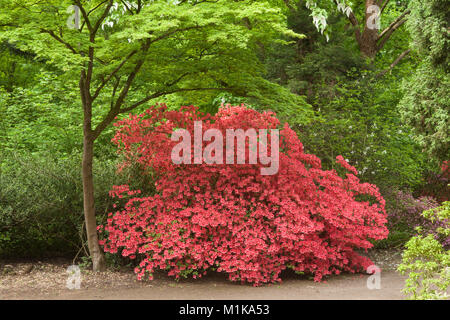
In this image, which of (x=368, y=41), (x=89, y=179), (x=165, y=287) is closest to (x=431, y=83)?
(x=368, y=41)

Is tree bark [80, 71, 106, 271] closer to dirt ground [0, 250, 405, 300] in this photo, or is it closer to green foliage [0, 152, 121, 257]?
dirt ground [0, 250, 405, 300]

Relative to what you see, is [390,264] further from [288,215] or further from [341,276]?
[288,215]

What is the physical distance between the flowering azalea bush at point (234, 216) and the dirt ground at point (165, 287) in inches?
7.4

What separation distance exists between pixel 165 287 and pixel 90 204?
1571mm

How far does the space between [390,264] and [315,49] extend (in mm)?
6481

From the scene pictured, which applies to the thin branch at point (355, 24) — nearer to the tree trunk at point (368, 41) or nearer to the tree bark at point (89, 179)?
the tree trunk at point (368, 41)

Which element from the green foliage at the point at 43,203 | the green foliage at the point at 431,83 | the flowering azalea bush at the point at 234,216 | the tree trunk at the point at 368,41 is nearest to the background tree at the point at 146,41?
the flowering azalea bush at the point at 234,216

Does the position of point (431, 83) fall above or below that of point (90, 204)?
above

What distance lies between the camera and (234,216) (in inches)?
251

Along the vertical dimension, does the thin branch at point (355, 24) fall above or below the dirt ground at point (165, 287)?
above

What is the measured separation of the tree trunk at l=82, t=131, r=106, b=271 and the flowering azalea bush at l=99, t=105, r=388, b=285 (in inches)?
6.9

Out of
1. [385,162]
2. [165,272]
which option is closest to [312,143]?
[385,162]

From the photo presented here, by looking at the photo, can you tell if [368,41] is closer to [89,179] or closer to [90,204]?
[89,179]

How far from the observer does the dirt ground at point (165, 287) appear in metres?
5.59
